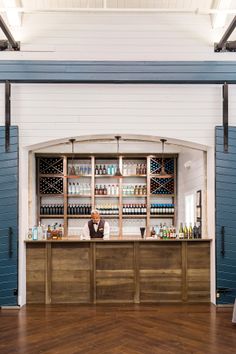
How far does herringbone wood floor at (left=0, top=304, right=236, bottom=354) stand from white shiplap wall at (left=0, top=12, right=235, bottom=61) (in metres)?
4.07

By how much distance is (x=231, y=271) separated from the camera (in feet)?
25.8

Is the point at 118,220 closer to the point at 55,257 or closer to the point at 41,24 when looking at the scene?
the point at 55,257

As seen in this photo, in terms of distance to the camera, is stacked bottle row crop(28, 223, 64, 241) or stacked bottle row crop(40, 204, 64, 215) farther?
stacked bottle row crop(40, 204, 64, 215)

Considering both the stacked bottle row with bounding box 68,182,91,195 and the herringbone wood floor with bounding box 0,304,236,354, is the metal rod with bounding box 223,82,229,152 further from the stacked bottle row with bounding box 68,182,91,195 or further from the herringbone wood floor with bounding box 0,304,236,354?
the stacked bottle row with bounding box 68,182,91,195

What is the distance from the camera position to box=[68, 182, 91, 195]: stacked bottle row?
38.0 feet

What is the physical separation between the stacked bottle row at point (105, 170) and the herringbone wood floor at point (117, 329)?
4386 millimetres

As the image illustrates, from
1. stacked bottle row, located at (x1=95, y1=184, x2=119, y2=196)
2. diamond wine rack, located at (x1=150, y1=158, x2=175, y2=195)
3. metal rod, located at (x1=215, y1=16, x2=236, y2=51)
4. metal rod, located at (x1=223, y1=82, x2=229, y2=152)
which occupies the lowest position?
stacked bottle row, located at (x1=95, y1=184, x2=119, y2=196)

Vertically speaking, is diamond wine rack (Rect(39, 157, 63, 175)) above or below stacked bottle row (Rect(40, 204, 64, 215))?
above

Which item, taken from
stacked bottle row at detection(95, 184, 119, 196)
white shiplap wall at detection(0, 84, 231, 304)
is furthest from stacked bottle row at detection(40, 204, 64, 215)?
→ white shiplap wall at detection(0, 84, 231, 304)

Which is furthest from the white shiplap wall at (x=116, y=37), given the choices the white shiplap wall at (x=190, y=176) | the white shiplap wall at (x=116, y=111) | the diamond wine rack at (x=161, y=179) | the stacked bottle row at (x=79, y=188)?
the stacked bottle row at (x=79, y=188)

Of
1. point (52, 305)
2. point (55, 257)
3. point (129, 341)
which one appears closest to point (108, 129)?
point (55, 257)

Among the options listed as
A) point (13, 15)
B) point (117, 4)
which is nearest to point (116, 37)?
point (117, 4)

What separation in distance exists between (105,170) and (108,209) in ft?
3.08

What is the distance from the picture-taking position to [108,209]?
1163 centimetres
